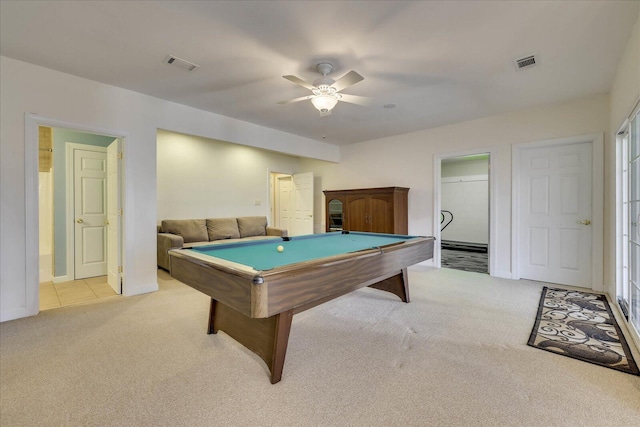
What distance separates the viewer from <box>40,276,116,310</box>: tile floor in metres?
3.26

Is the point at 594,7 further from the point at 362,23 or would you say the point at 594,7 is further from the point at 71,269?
the point at 71,269

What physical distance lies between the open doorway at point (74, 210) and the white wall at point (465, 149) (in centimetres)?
438

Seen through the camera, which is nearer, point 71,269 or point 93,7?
point 93,7

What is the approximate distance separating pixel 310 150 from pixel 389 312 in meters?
3.76

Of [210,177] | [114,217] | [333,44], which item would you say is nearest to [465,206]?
[210,177]

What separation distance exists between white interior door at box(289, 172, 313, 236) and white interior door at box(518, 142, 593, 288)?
3974mm

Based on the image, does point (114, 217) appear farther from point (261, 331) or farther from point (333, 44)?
point (333, 44)

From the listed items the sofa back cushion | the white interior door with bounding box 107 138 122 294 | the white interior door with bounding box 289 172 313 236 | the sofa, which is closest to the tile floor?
the white interior door with bounding box 107 138 122 294

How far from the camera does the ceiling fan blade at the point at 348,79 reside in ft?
7.33

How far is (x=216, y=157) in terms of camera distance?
5.77 m

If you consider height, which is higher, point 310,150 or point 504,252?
point 310,150

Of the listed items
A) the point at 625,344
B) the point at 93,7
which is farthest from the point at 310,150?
the point at 625,344

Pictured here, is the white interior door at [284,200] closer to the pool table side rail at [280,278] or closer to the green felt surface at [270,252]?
the green felt surface at [270,252]

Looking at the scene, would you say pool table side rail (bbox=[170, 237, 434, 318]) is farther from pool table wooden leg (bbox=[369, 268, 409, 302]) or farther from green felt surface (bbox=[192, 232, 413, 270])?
pool table wooden leg (bbox=[369, 268, 409, 302])
